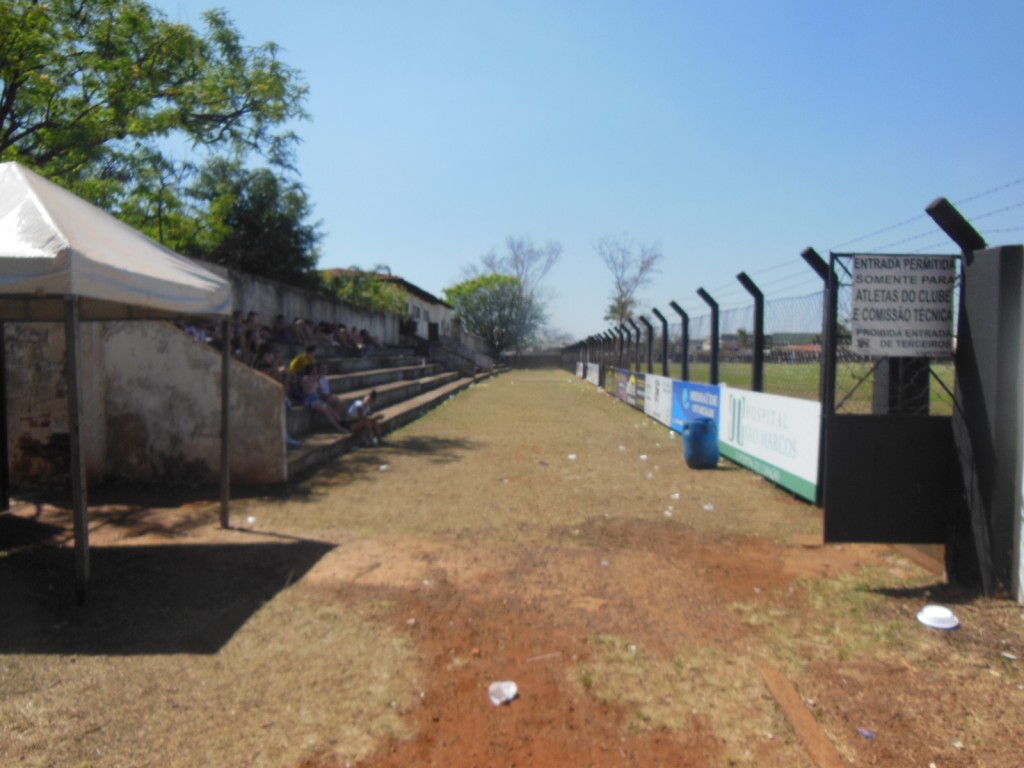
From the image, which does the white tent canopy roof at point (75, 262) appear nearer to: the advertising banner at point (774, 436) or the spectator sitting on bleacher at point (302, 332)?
the advertising banner at point (774, 436)

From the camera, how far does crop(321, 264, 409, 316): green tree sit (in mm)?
30641

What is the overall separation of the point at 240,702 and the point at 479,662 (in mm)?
1179

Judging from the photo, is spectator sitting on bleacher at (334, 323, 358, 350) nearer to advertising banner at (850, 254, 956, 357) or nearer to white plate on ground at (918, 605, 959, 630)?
advertising banner at (850, 254, 956, 357)

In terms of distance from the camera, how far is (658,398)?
16531mm

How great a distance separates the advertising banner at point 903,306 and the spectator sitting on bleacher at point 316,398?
8208 mm

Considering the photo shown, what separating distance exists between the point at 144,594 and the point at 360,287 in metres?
28.4

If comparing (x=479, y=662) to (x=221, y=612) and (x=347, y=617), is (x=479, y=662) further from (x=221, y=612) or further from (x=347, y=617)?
(x=221, y=612)

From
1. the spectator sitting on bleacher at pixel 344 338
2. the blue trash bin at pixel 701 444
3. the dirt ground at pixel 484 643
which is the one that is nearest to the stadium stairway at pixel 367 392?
the spectator sitting on bleacher at pixel 344 338

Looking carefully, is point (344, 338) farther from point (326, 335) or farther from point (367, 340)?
point (367, 340)

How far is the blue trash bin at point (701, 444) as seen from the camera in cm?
983

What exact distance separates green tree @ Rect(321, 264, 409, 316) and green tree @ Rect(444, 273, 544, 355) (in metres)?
27.0

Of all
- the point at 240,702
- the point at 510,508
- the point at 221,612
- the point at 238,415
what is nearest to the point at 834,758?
the point at 240,702

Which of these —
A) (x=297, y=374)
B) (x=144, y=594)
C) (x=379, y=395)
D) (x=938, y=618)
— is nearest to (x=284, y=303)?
(x=379, y=395)

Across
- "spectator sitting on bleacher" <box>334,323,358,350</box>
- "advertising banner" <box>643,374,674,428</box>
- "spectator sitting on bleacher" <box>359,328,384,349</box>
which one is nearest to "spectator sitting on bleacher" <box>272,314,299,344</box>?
"spectator sitting on bleacher" <box>334,323,358,350</box>
